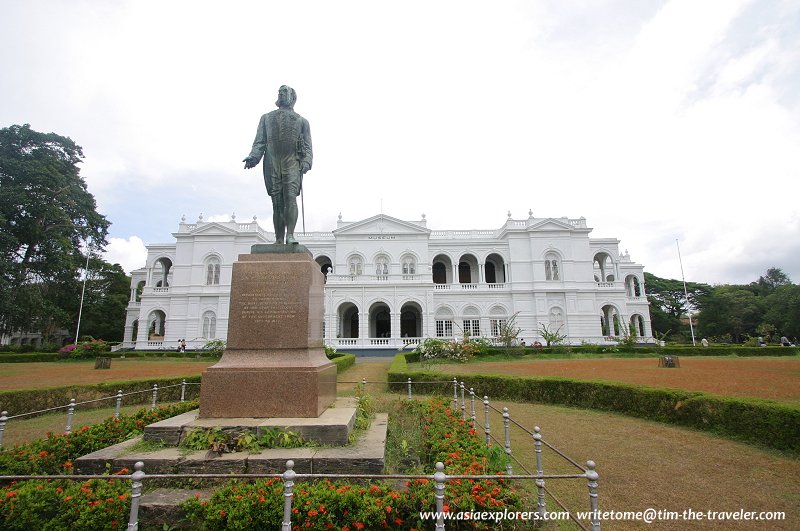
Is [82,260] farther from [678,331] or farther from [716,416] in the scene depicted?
[678,331]

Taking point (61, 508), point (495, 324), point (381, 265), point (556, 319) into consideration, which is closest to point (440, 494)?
point (61, 508)

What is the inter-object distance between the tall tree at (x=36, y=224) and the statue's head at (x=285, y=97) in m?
30.4

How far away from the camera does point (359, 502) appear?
127 inches

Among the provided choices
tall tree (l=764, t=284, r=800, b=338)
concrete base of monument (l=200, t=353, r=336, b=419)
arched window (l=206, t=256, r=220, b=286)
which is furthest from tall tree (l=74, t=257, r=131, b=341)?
tall tree (l=764, t=284, r=800, b=338)

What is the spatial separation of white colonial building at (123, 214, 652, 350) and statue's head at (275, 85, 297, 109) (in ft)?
80.0

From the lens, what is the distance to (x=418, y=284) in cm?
3089

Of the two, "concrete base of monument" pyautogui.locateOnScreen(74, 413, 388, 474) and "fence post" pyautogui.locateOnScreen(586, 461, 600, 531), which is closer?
"fence post" pyautogui.locateOnScreen(586, 461, 600, 531)

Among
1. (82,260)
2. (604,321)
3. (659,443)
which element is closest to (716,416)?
(659,443)

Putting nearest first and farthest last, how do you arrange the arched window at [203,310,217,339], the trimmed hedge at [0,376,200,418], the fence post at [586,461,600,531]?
1. the fence post at [586,461,600,531]
2. the trimmed hedge at [0,376,200,418]
3. the arched window at [203,310,217,339]

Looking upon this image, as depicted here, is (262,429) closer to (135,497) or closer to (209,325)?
(135,497)

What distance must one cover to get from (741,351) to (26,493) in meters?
32.0

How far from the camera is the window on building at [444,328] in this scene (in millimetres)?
32844

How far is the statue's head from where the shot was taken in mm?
6793

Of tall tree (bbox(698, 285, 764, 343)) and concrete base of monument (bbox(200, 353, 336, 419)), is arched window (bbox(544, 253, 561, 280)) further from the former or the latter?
concrete base of monument (bbox(200, 353, 336, 419))
